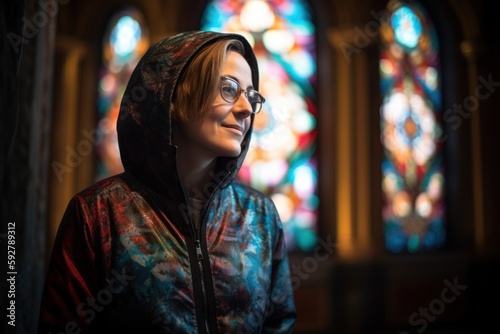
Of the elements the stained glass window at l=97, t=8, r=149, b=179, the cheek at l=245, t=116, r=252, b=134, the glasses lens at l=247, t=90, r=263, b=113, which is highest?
the stained glass window at l=97, t=8, r=149, b=179

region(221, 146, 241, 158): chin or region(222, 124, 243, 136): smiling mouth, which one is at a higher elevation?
region(222, 124, 243, 136): smiling mouth

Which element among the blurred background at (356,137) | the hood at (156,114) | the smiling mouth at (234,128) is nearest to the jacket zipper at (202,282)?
the hood at (156,114)

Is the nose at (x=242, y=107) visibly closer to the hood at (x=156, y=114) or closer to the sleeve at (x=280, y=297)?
the hood at (x=156, y=114)

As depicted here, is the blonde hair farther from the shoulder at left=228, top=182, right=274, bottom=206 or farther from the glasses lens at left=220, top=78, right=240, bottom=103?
the shoulder at left=228, top=182, right=274, bottom=206

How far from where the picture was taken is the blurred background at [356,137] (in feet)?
13.6

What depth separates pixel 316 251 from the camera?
13.9 feet

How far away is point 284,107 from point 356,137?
2.25 feet

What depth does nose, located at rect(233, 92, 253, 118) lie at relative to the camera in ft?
3.28

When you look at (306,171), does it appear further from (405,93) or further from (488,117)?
(488,117)

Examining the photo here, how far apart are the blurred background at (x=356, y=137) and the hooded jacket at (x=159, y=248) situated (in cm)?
296

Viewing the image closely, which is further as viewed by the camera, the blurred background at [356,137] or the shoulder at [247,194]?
the blurred background at [356,137]

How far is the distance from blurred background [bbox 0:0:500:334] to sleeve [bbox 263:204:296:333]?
285 centimetres

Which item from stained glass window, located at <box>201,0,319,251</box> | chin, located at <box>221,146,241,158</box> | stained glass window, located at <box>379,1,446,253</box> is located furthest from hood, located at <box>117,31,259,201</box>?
stained glass window, located at <box>379,1,446,253</box>

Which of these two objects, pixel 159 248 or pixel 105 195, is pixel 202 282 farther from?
pixel 105 195
